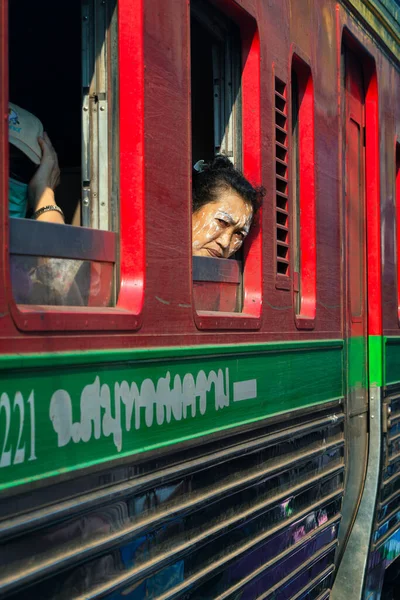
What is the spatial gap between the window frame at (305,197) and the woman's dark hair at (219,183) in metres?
0.63

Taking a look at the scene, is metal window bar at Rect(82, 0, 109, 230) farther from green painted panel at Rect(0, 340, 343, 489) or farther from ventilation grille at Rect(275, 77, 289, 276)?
ventilation grille at Rect(275, 77, 289, 276)

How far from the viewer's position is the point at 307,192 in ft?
12.1

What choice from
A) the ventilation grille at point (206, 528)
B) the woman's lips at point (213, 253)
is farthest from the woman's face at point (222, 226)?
the ventilation grille at point (206, 528)

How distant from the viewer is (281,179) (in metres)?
3.33

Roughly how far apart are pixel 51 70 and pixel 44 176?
1.09 metres

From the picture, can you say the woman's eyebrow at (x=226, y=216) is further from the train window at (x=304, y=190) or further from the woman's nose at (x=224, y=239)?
the train window at (x=304, y=190)

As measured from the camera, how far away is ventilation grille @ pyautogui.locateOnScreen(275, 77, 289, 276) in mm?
3328

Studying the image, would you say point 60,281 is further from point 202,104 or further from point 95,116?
point 202,104

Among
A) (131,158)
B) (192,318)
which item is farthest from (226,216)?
(131,158)

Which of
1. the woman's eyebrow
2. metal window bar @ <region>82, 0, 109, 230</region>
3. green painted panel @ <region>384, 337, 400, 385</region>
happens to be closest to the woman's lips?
the woman's eyebrow

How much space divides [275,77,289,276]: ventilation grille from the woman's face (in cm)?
34

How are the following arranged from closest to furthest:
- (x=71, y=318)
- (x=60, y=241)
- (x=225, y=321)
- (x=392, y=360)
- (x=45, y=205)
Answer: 1. (x=71, y=318)
2. (x=60, y=241)
3. (x=45, y=205)
4. (x=225, y=321)
5. (x=392, y=360)

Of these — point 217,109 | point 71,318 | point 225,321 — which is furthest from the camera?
point 217,109

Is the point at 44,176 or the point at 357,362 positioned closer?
the point at 44,176
